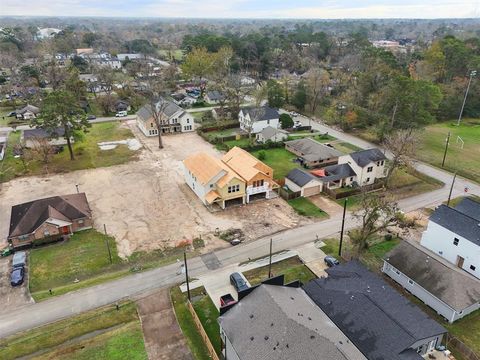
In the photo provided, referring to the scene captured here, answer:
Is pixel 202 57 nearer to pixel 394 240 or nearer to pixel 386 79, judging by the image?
pixel 386 79

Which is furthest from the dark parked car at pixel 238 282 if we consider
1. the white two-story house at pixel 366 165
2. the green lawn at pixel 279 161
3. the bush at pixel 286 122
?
the bush at pixel 286 122

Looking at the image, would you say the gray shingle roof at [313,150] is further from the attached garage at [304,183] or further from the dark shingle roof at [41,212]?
the dark shingle roof at [41,212]

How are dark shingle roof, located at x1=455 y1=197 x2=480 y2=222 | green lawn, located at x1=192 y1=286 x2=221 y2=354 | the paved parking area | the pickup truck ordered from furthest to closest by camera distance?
dark shingle roof, located at x1=455 y1=197 x2=480 y2=222 → the paved parking area → the pickup truck → green lawn, located at x1=192 y1=286 x2=221 y2=354

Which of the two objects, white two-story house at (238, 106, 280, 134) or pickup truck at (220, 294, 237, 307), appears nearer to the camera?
pickup truck at (220, 294, 237, 307)

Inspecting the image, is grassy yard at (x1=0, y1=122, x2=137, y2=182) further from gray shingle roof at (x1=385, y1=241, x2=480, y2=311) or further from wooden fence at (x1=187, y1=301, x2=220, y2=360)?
gray shingle roof at (x1=385, y1=241, x2=480, y2=311)

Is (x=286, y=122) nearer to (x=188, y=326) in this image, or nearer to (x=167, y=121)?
(x=167, y=121)

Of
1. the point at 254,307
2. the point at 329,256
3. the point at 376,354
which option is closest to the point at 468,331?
the point at 376,354

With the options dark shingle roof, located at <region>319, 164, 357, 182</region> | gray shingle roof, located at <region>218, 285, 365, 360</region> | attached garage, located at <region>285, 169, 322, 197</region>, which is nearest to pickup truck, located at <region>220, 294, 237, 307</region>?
gray shingle roof, located at <region>218, 285, 365, 360</region>

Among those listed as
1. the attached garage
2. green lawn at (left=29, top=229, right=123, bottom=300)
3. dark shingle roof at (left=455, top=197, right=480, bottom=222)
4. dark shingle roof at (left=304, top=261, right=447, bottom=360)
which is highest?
dark shingle roof at (left=455, top=197, right=480, bottom=222)
